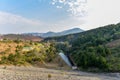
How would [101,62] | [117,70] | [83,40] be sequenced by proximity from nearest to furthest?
[117,70] < [101,62] < [83,40]

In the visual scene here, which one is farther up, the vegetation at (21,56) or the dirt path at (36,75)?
the vegetation at (21,56)

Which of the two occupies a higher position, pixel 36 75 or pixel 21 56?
pixel 21 56

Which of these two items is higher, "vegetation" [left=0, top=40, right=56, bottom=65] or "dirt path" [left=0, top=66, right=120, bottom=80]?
"vegetation" [left=0, top=40, right=56, bottom=65]

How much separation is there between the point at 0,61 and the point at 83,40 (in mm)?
66053

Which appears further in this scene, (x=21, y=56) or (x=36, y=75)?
(x=21, y=56)

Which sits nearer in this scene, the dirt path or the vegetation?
the dirt path

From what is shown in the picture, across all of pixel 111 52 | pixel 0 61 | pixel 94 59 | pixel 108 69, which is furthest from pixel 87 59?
Answer: pixel 0 61

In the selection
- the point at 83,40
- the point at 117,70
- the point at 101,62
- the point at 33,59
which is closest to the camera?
the point at 117,70

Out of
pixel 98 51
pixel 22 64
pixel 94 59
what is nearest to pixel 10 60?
pixel 22 64

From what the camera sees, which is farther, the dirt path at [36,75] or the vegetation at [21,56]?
the vegetation at [21,56]

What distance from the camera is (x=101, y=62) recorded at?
75.0 metres

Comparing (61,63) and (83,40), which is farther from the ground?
(83,40)

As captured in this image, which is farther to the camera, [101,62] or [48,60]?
[48,60]

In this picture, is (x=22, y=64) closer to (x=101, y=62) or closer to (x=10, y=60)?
(x=10, y=60)
